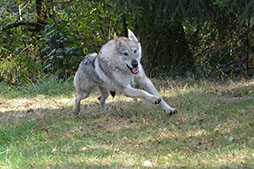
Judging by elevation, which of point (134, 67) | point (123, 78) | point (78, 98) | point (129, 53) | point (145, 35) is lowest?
point (78, 98)

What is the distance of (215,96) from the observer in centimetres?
840

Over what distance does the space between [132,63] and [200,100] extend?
65.2 inches

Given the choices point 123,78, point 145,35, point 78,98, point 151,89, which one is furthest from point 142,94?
point 145,35

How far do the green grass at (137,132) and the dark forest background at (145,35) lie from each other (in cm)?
171

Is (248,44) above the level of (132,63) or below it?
below

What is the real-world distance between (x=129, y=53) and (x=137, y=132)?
135cm

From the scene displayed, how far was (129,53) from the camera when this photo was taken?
277 inches

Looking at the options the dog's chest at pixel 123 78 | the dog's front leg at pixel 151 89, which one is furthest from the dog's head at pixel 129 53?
A: the dog's front leg at pixel 151 89

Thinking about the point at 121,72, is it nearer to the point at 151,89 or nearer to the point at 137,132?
the point at 151,89

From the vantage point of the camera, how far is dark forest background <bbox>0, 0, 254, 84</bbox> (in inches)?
388

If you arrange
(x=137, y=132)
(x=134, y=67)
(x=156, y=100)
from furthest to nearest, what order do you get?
(x=134, y=67), (x=156, y=100), (x=137, y=132)

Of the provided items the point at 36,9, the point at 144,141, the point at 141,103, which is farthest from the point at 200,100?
the point at 36,9

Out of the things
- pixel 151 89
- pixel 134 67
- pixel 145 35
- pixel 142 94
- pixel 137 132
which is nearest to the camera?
pixel 137 132

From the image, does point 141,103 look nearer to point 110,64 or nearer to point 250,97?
point 110,64
